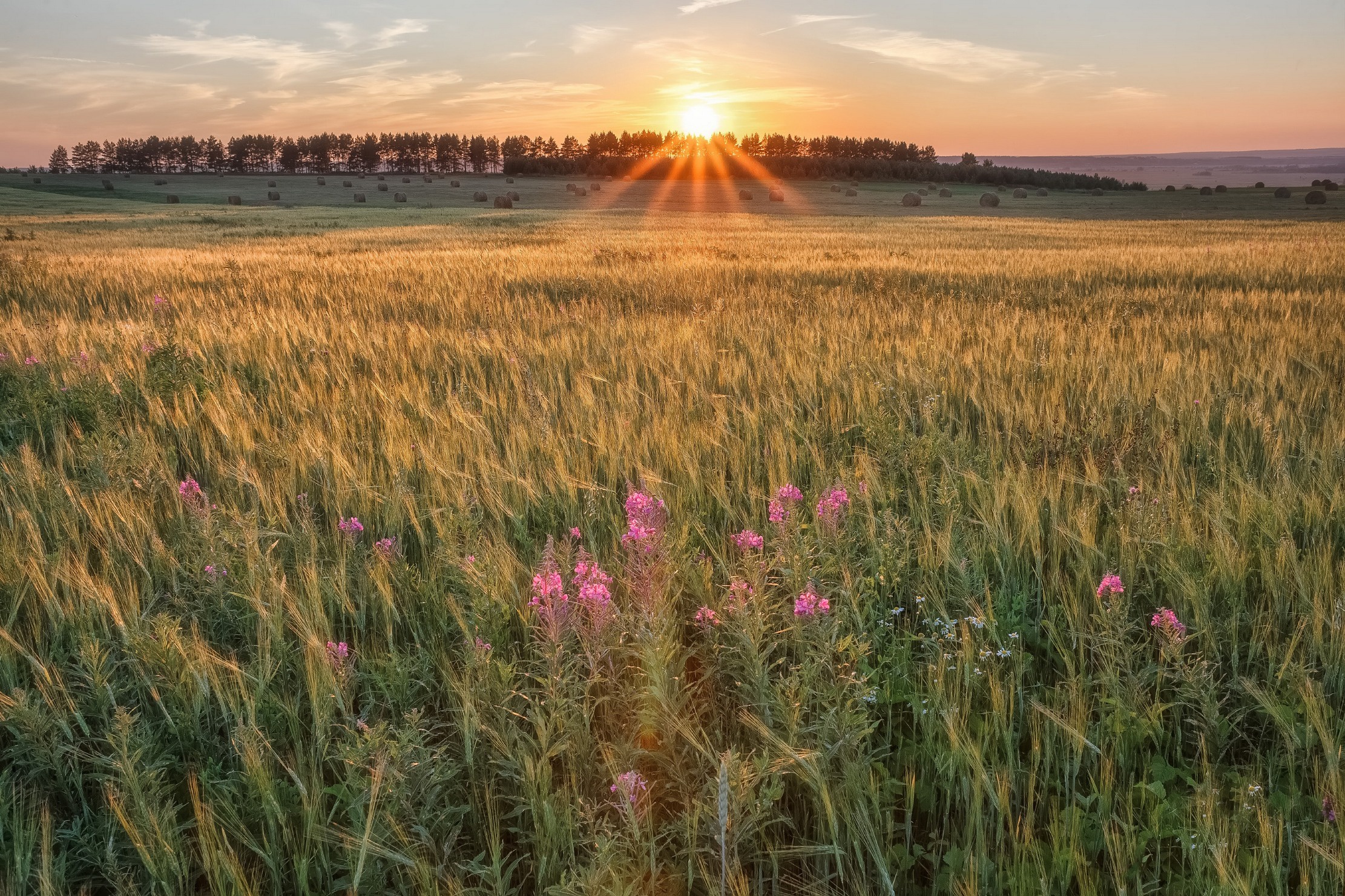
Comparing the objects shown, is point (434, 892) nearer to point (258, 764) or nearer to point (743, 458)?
point (258, 764)

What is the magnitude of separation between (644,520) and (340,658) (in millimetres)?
934

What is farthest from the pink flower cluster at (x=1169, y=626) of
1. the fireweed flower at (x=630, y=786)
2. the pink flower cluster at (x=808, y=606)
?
the fireweed flower at (x=630, y=786)

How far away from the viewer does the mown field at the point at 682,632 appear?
1.46 m

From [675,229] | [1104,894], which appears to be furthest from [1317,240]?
[1104,894]

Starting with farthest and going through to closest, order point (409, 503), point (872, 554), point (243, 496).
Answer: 1. point (243, 496)
2. point (409, 503)
3. point (872, 554)

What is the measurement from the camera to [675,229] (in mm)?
25719

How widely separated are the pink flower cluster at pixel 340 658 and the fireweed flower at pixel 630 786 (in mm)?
783

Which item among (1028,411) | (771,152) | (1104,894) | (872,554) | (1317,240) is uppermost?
(771,152)

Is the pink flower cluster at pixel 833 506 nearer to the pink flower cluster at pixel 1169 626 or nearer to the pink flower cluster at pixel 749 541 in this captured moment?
the pink flower cluster at pixel 749 541

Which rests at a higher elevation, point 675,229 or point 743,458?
point 675,229

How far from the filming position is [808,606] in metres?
1.90

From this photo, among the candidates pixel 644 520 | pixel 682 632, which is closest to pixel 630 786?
pixel 682 632

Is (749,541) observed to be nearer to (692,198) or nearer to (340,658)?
(340,658)

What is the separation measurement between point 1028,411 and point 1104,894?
2.68 m
